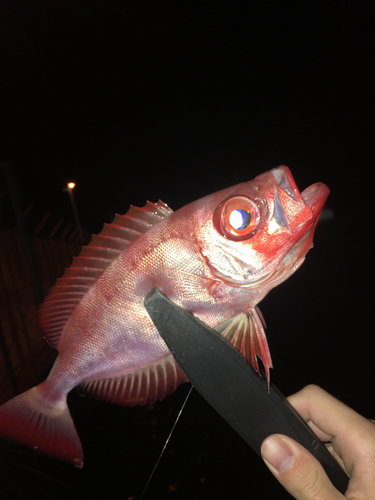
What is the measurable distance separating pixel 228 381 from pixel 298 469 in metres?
0.30

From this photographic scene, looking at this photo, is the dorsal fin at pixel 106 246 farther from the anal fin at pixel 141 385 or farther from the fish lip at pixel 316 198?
the fish lip at pixel 316 198

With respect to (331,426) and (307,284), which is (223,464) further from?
(307,284)

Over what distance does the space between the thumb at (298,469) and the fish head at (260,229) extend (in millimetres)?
464

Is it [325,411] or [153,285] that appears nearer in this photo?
[153,285]

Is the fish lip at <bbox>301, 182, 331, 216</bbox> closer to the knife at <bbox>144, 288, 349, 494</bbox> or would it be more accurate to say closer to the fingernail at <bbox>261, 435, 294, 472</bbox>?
the knife at <bbox>144, 288, 349, 494</bbox>

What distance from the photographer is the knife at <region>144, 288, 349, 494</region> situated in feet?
2.40

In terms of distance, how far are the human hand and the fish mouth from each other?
0.68m

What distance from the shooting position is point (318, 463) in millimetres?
766

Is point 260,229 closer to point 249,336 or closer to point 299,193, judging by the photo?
point 299,193

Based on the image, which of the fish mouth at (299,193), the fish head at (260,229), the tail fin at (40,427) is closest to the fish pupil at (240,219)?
Answer: the fish head at (260,229)

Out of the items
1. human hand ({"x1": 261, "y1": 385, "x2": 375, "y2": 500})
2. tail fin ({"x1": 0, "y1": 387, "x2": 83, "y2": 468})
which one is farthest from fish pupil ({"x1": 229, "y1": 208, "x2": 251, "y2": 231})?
tail fin ({"x1": 0, "y1": 387, "x2": 83, "y2": 468})

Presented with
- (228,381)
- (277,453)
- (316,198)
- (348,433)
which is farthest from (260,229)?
(348,433)

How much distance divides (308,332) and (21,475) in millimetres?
3951

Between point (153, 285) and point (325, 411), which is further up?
point (153, 285)
